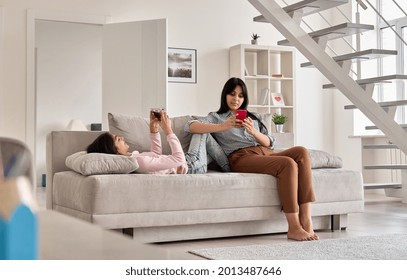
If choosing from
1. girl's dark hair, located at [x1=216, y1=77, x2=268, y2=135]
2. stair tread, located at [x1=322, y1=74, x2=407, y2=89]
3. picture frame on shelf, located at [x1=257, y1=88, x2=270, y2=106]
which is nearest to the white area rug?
girl's dark hair, located at [x1=216, y1=77, x2=268, y2=135]

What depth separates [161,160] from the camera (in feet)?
12.2

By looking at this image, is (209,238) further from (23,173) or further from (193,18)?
(193,18)

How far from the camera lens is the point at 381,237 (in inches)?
145

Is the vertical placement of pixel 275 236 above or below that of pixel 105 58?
below

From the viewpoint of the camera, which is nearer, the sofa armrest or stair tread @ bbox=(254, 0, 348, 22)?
the sofa armrest

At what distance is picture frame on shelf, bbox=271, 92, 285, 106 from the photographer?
7648mm

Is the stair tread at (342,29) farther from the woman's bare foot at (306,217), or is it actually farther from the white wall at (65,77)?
the white wall at (65,77)

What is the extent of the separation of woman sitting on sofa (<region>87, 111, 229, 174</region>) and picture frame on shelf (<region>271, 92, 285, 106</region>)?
367cm

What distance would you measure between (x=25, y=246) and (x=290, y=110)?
24.6 feet

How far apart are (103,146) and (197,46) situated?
3.89 m

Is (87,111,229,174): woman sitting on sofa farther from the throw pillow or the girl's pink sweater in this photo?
the throw pillow

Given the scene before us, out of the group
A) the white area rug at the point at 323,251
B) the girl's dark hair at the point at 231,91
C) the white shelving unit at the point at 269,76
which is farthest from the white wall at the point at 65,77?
the white area rug at the point at 323,251

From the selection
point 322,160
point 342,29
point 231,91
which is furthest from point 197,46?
point 322,160
